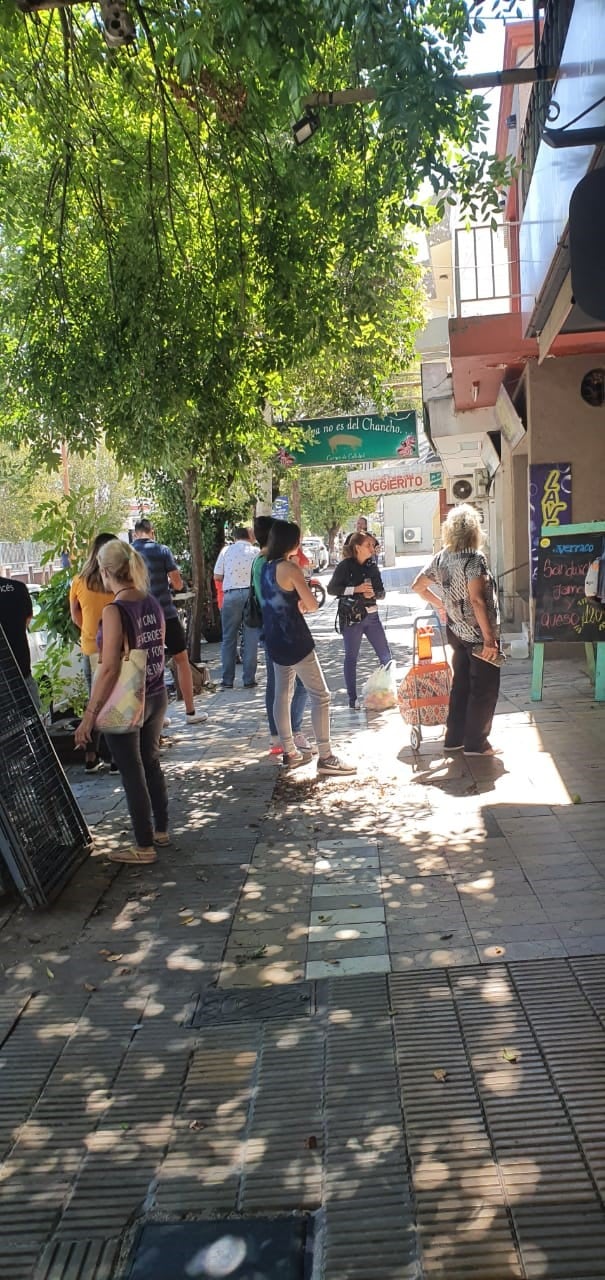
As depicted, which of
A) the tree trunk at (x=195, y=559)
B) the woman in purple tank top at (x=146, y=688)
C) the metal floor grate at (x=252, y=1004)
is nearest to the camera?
the metal floor grate at (x=252, y=1004)

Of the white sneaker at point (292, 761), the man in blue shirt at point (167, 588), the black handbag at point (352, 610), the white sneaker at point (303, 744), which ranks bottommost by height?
the white sneaker at point (303, 744)

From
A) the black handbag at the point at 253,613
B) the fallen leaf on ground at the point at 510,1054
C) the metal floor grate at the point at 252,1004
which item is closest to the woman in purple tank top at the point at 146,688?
the metal floor grate at the point at 252,1004

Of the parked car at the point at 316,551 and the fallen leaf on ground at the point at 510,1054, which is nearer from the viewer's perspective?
the fallen leaf on ground at the point at 510,1054

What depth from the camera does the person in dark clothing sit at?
6250mm

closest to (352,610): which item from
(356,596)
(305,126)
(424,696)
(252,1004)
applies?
(356,596)

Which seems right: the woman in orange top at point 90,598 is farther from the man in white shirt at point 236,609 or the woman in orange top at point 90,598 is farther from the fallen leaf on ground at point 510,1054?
the fallen leaf on ground at point 510,1054

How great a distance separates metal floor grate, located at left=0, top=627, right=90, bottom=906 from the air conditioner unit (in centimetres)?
2074

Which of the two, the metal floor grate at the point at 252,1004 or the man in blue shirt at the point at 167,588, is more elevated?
the man in blue shirt at the point at 167,588

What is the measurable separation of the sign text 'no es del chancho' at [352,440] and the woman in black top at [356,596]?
282 inches

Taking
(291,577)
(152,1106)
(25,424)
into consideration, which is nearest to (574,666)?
(291,577)

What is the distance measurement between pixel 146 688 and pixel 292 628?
1764mm

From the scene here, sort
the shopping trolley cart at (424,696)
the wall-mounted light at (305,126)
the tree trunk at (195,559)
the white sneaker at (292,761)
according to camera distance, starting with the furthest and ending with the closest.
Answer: the tree trunk at (195,559) → the white sneaker at (292,761) → the shopping trolley cart at (424,696) → the wall-mounted light at (305,126)

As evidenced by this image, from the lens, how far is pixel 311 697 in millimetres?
7188

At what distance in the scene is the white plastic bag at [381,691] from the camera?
9.10m
